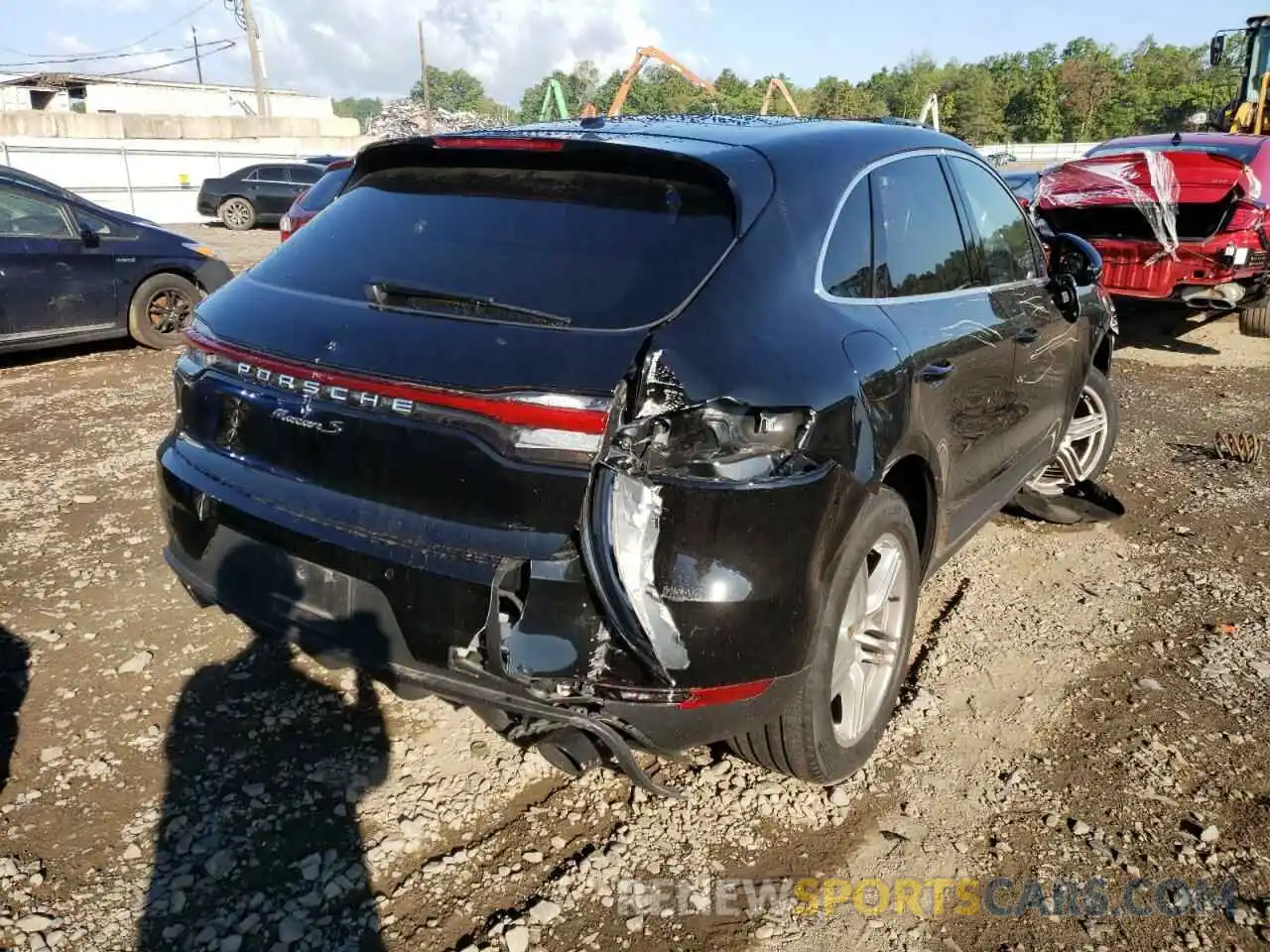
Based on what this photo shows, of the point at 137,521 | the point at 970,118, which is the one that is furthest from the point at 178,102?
the point at 137,521

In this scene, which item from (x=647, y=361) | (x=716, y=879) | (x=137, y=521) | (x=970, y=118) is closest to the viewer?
(x=647, y=361)

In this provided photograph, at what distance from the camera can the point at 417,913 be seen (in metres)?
2.35

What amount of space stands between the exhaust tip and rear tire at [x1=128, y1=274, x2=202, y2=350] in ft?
24.5

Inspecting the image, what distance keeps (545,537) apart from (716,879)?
1041 mm

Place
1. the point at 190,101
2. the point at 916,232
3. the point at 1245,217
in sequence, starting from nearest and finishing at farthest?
the point at 916,232 → the point at 1245,217 → the point at 190,101

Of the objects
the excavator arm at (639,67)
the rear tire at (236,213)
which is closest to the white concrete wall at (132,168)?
the rear tire at (236,213)

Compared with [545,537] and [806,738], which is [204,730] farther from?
[806,738]

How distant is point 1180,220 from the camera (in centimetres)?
826

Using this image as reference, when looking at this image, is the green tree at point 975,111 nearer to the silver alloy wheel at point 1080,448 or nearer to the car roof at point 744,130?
the silver alloy wheel at point 1080,448

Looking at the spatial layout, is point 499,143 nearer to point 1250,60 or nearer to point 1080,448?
point 1080,448

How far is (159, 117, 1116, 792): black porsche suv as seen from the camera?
84.3 inches

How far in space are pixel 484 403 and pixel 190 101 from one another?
6035 centimetres

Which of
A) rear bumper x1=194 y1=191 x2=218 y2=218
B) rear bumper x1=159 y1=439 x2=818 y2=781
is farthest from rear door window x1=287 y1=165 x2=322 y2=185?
rear bumper x1=159 y1=439 x2=818 y2=781

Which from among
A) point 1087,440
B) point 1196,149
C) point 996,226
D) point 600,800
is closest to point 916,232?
point 996,226
